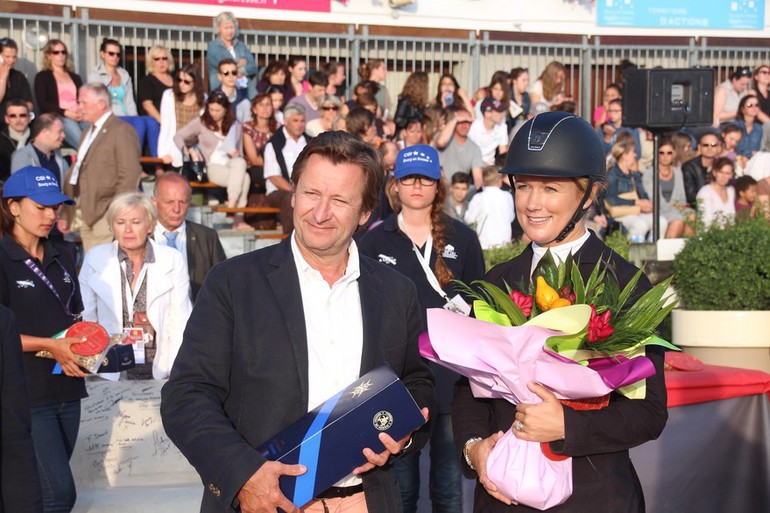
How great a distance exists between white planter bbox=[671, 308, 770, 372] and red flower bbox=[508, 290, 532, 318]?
5.40 metres

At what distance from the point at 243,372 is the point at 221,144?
8.98m

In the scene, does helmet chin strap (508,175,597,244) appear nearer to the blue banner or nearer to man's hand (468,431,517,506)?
man's hand (468,431,517,506)

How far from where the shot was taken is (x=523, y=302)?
297 centimetres

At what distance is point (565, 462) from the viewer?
3012mm

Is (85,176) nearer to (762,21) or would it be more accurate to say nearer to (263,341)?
(263,341)

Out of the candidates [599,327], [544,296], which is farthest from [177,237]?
[599,327]

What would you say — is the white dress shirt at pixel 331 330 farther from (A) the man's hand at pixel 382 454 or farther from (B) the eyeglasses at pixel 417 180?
(B) the eyeglasses at pixel 417 180

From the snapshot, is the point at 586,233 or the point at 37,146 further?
the point at 37,146

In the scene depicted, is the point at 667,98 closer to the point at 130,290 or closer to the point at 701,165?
the point at 701,165

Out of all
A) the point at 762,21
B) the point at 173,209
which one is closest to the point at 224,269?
the point at 173,209

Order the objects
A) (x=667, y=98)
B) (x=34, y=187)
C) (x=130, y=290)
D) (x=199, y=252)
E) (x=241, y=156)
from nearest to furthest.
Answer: (x=34, y=187) < (x=130, y=290) < (x=199, y=252) < (x=667, y=98) < (x=241, y=156)

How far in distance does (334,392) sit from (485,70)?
15302 millimetres

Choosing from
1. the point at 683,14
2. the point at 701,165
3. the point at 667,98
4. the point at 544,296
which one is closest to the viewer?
the point at 544,296

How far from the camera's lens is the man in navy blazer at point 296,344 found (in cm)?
287
